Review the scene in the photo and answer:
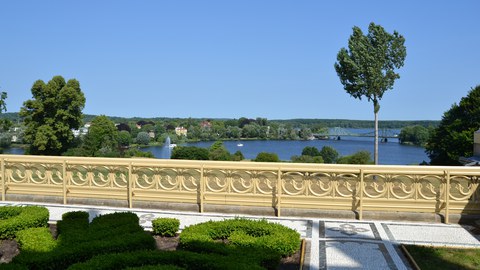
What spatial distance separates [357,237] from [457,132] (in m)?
33.7

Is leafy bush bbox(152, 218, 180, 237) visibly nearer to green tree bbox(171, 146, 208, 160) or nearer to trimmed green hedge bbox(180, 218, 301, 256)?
trimmed green hedge bbox(180, 218, 301, 256)

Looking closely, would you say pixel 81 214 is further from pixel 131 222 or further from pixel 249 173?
pixel 249 173

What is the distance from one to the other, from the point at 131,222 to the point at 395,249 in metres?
4.65

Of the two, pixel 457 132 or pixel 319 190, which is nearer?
pixel 319 190

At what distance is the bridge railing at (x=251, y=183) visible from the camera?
9.12 m

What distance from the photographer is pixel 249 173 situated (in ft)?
32.1

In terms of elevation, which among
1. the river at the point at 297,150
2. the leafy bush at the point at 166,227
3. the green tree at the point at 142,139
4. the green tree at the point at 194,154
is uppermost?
the green tree at the point at 194,154

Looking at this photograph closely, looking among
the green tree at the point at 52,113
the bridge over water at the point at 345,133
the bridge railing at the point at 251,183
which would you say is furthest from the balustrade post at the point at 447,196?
the bridge over water at the point at 345,133

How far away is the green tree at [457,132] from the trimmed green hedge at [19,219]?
3393 cm

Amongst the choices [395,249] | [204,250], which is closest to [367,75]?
[395,249]

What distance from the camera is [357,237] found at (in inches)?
312

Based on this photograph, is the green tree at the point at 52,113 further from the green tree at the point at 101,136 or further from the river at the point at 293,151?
the green tree at the point at 101,136

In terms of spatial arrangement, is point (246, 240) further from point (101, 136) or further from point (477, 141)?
point (101, 136)

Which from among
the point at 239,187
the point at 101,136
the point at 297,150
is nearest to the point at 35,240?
the point at 239,187
